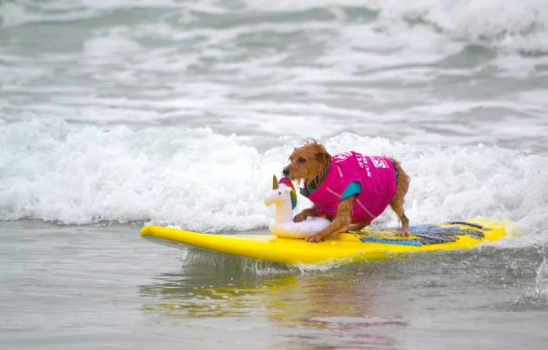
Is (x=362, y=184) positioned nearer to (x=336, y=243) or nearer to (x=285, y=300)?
(x=336, y=243)

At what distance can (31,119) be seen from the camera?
12164 millimetres

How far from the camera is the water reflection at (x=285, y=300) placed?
3.33 metres

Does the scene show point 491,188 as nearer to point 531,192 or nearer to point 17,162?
point 531,192

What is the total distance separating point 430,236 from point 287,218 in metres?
1.46

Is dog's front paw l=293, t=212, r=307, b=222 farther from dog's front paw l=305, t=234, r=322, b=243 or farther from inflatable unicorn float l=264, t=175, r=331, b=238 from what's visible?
dog's front paw l=305, t=234, r=322, b=243

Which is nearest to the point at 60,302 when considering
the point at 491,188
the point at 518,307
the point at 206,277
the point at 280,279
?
the point at 206,277

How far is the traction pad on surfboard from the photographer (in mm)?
6094

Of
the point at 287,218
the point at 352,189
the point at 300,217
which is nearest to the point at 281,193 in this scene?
the point at 287,218

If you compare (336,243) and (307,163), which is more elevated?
(307,163)

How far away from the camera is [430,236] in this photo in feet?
20.9

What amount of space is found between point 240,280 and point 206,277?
0.29 m

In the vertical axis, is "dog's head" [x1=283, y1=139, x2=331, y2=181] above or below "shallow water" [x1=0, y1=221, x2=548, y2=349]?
above

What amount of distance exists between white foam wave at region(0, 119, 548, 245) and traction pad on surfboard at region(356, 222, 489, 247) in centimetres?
174

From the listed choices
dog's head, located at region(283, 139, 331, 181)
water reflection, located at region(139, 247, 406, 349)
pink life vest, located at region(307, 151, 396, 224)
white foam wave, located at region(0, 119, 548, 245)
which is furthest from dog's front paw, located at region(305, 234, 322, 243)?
white foam wave, located at region(0, 119, 548, 245)
